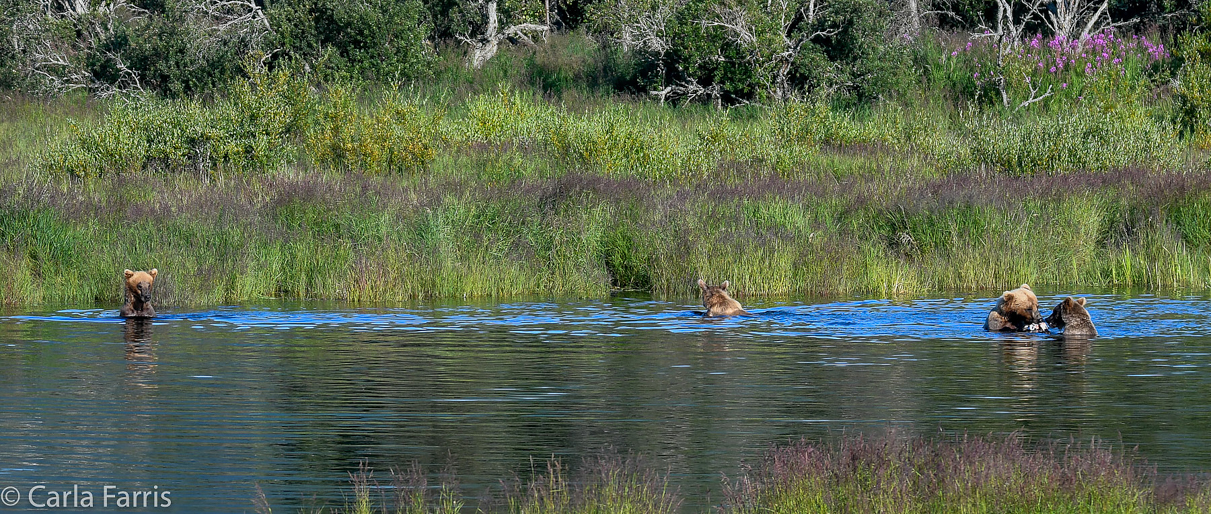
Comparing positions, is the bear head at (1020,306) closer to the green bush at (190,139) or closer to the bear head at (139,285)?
the bear head at (139,285)

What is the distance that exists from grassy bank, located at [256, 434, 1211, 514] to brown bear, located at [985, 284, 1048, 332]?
23.3ft

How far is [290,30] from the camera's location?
35344 millimetres

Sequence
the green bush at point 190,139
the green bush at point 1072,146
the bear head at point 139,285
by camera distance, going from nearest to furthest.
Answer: the bear head at point 139,285 < the green bush at point 1072,146 < the green bush at point 190,139

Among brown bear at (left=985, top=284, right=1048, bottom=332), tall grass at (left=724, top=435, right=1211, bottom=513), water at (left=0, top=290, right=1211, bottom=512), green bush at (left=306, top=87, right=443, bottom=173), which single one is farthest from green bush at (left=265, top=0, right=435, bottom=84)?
tall grass at (left=724, top=435, right=1211, bottom=513)

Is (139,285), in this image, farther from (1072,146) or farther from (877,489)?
(1072,146)

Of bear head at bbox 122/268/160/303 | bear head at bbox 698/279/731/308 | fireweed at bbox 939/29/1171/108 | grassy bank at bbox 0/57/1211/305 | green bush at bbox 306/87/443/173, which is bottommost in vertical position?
bear head at bbox 698/279/731/308

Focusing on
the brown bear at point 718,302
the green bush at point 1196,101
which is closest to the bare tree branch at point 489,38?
the green bush at point 1196,101

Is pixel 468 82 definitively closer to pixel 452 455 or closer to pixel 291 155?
pixel 291 155

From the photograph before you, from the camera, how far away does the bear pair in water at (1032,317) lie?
1394cm

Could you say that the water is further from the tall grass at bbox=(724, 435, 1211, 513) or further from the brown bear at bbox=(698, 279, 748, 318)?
the tall grass at bbox=(724, 435, 1211, 513)

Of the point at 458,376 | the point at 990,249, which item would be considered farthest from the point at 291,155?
the point at 458,376

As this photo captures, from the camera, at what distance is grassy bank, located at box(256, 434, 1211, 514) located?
21.0 ft

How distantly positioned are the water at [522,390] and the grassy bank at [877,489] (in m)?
0.38

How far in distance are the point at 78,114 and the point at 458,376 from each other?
24015 mm
